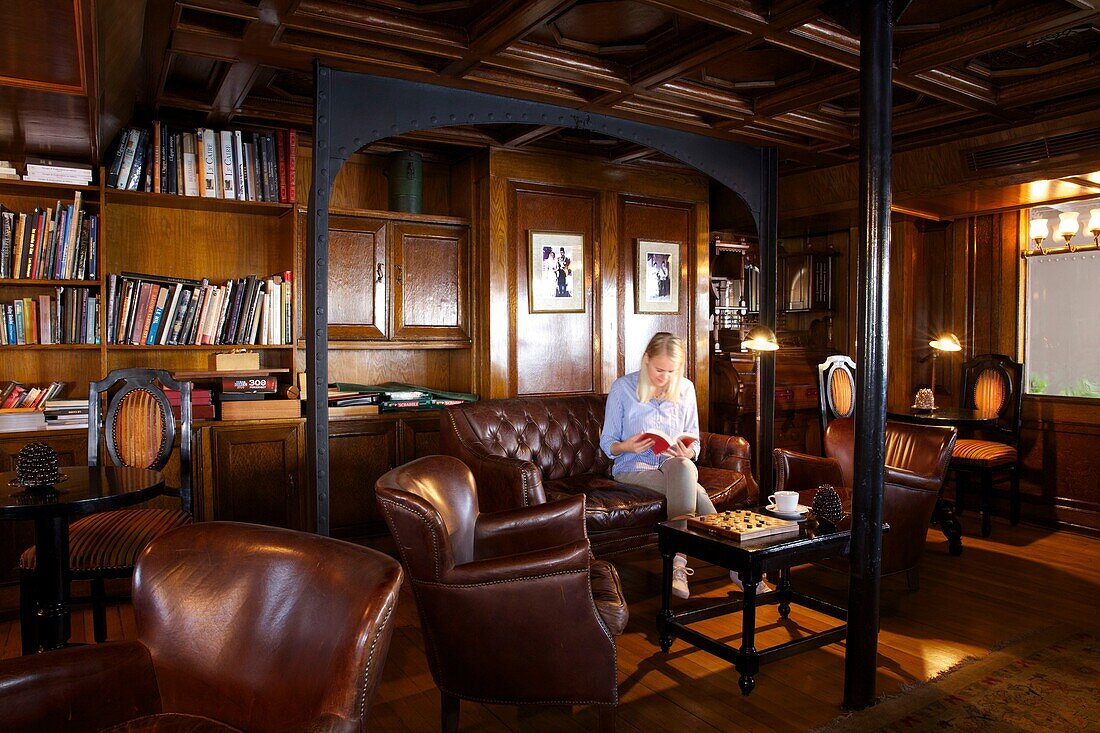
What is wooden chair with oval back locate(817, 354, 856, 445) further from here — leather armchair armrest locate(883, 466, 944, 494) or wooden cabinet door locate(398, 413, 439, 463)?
wooden cabinet door locate(398, 413, 439, 463)

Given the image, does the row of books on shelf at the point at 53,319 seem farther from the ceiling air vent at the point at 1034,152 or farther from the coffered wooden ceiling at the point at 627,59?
the ceiling air vent at the point at 1034,152

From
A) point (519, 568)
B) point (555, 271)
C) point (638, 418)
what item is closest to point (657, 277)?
point (555, 271)

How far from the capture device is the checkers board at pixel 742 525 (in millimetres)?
3117

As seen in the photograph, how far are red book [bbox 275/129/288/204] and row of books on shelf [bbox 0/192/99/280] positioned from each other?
3.20 feet

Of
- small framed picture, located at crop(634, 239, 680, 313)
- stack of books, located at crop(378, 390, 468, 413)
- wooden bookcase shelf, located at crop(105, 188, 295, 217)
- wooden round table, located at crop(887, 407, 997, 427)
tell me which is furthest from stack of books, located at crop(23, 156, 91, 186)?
wooden round table, located at crop(887, 407, 997, 427)

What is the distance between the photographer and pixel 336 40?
3477mm

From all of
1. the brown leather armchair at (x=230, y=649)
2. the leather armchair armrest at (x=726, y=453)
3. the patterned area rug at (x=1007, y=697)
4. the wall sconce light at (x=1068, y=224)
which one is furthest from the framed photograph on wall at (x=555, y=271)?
the brown leather armchair at (x=230, y=649)

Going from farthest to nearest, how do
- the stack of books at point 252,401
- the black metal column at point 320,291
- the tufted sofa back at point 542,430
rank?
the tufted sofa back at point 542,430 → the stack of books at point 252,401 → the black metal column at point 320,291

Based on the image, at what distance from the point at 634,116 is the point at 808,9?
155 centimetres

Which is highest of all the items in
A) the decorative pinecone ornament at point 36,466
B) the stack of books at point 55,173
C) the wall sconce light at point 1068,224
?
the stack of books at point 55,173

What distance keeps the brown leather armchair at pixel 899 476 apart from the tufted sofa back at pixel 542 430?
3.79 feet

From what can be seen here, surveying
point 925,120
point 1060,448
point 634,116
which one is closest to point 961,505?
point 1060,448

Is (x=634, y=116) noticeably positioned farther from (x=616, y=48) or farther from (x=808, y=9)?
(x=808, y=9)

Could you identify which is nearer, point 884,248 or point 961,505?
point 884,248
